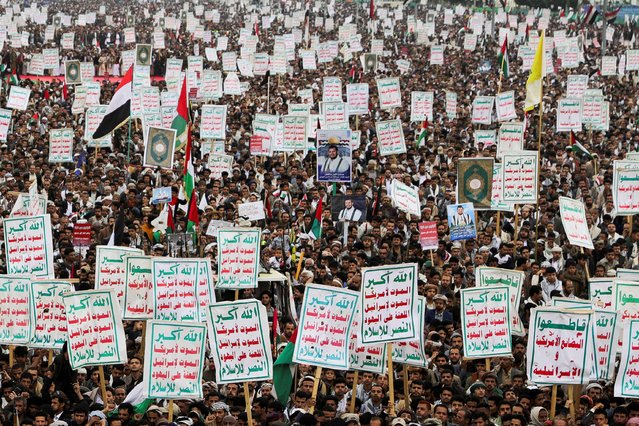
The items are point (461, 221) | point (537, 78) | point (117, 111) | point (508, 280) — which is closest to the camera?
point (508, 280)

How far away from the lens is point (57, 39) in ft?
175

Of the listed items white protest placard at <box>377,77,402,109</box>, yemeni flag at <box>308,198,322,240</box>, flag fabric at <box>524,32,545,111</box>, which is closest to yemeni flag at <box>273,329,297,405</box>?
yemeni flag at <box>308,198,322,240</box>

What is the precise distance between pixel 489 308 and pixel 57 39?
4295 cm

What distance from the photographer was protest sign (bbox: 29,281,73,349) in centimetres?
1277

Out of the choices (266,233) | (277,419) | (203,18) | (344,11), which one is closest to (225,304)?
(277,419)

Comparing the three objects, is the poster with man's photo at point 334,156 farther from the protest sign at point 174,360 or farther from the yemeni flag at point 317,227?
the protest sign at point 174,360

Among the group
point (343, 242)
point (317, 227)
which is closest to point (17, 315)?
point (343, 242)

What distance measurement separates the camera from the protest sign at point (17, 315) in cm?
1258

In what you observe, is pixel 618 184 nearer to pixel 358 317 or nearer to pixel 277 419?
pixel 358 317

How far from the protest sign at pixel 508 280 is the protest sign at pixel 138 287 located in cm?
310

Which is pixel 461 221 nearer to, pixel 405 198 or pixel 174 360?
pixel 405 198

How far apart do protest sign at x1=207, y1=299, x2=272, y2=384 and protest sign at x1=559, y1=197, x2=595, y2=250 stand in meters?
5.78

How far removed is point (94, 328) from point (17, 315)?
999mm

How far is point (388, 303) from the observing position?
11602 mm
